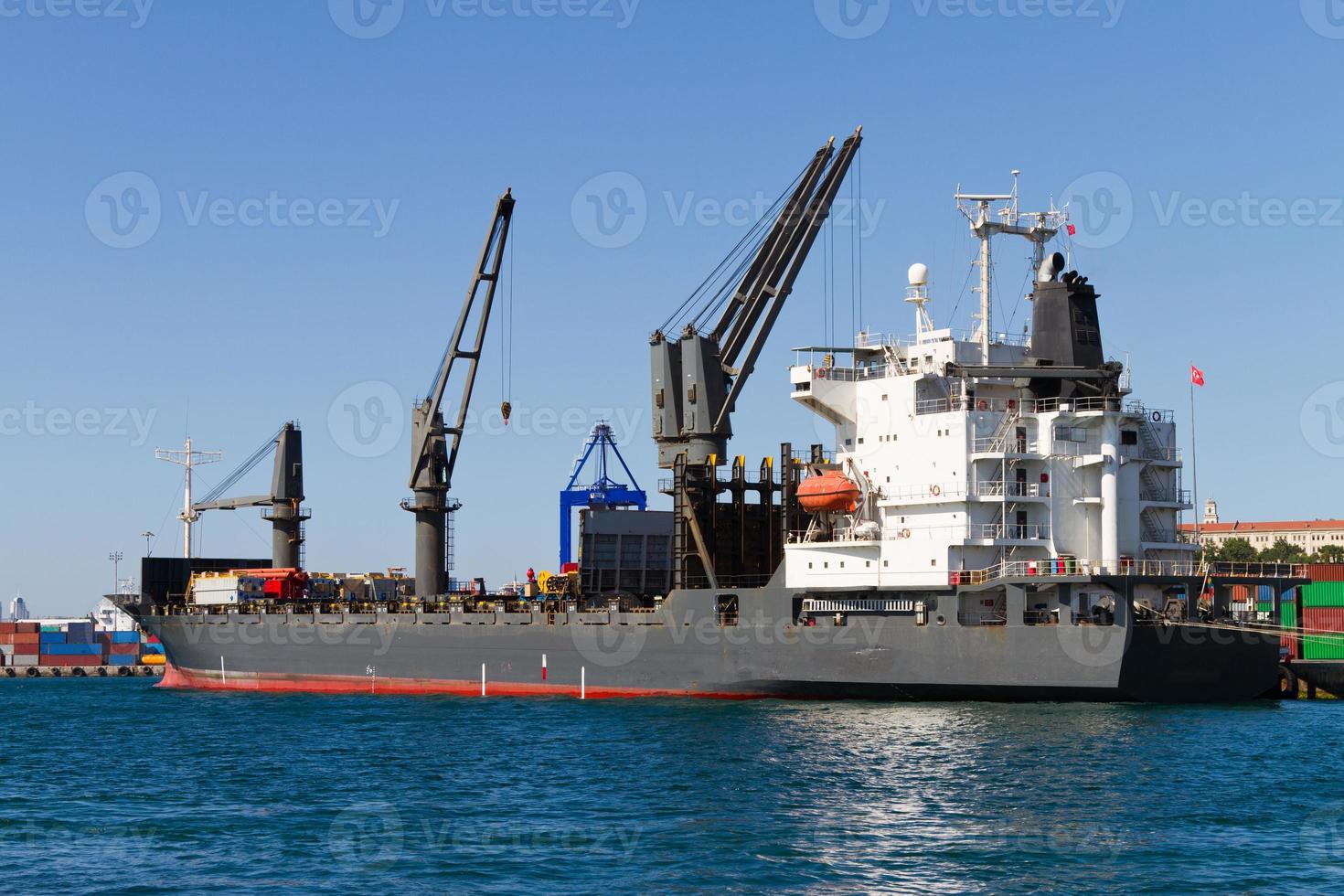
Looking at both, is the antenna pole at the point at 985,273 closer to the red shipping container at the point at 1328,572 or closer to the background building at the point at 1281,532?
the red shipping container at the point at 1328,572

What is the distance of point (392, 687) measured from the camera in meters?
55.0

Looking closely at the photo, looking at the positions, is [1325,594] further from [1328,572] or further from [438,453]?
[438,453]

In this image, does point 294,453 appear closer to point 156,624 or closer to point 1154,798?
point 156,624

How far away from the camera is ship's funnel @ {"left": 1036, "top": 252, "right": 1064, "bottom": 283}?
44.5m

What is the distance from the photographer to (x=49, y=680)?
310 feet

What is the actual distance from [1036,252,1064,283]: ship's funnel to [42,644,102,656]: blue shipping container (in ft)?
279

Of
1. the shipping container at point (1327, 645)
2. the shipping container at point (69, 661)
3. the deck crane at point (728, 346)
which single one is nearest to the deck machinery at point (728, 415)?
the deck crane at point (728, 346)

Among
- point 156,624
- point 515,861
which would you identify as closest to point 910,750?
point 515,861

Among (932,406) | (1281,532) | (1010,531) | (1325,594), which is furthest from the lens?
(1281,532)

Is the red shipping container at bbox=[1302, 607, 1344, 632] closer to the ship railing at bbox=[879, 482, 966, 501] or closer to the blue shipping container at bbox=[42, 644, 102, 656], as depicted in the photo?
the ship railing at bbox=[879, 482, 966, 501]

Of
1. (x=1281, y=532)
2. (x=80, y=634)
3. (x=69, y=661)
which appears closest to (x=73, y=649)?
(x=69, y=661)

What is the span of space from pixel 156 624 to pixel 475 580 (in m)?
15.0

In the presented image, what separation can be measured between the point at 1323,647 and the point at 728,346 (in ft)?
80.8

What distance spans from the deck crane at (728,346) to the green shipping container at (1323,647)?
22.8 meters
